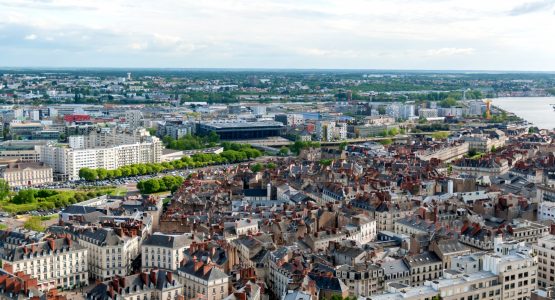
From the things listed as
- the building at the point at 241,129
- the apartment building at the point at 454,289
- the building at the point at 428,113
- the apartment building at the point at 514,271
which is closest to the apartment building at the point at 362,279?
the apartment building at the point at 454,289

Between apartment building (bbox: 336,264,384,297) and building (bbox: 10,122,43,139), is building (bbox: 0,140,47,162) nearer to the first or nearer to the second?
building (bbox: 10,122,43,139)

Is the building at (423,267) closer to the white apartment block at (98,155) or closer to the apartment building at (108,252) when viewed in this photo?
the apartment building at (108,252)

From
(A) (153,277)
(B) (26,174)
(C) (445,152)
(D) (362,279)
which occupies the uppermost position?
(A) (153,277)

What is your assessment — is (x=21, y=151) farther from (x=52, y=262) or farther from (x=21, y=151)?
(x=52, y=262)

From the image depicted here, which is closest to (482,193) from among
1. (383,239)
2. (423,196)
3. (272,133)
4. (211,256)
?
(423,196)

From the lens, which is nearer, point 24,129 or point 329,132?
point 24,129

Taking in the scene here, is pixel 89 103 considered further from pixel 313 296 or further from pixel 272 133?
pixel 313 296

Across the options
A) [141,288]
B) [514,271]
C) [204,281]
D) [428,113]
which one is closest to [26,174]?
[141,288]
